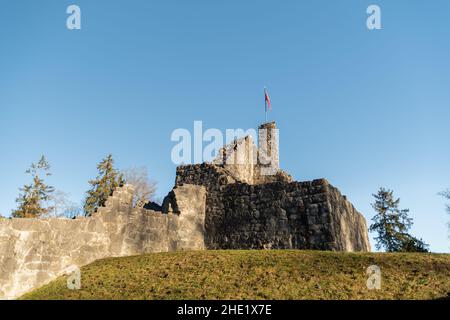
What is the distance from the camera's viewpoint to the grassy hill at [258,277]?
968 centimetres

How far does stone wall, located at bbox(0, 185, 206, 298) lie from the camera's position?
1191 centimetres

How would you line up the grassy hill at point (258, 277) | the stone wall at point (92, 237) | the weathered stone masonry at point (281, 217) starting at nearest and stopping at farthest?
1. the grassy hill at point (258, 277)
2. the stone wall at point (92, 237)
3. the weathered stone masonry at point (281, 217)

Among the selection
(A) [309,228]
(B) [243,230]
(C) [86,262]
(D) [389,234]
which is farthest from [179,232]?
(D) [389,234]

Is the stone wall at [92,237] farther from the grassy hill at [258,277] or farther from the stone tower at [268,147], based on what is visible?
the stone tower at [268,147]

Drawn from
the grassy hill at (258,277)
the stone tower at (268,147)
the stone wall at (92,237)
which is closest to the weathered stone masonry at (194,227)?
the stone wall at (92,237)

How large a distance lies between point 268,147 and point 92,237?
17314mm

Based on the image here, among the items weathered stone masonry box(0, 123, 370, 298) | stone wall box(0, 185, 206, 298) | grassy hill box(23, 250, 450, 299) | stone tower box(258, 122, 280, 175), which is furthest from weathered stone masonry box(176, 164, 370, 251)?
stone tower box(258, 122, 280, 175)

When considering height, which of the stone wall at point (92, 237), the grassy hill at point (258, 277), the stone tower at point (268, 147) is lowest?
the grassy hill at point (258, 277)

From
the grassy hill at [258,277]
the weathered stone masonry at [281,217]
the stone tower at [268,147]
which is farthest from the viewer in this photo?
the stone tower at [268,147]

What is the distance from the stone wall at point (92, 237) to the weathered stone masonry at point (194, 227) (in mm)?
28

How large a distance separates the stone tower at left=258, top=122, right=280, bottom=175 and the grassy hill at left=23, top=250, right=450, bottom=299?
1434cm
